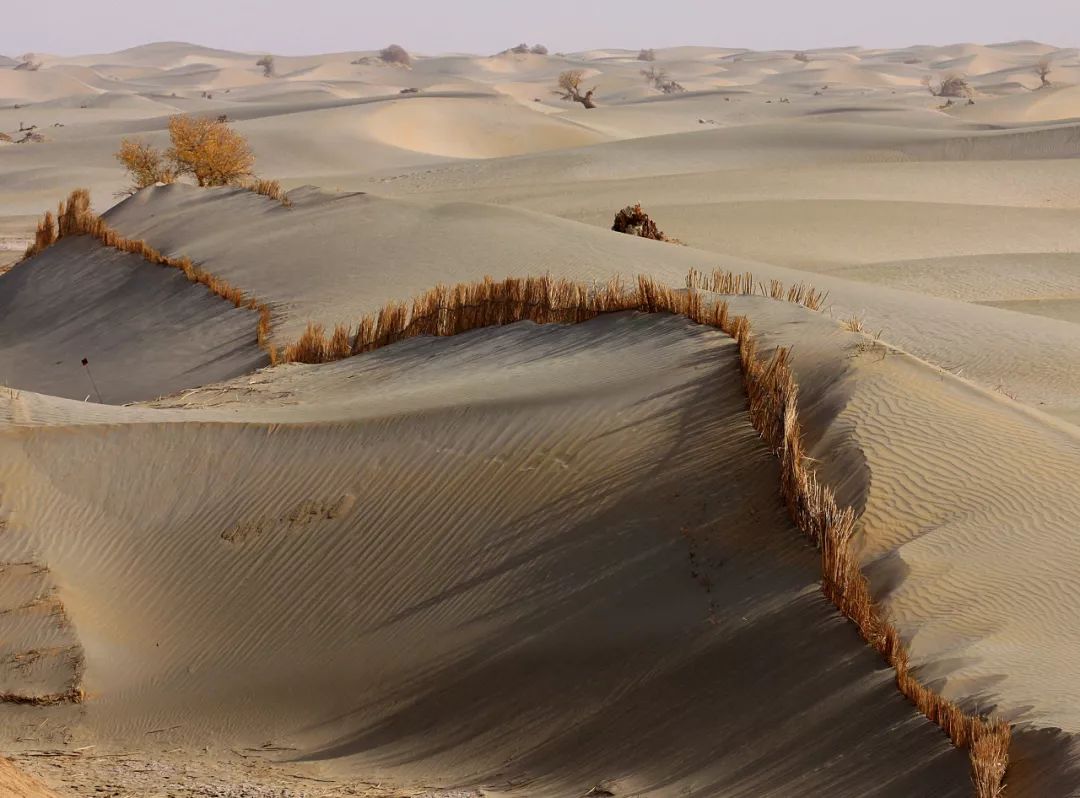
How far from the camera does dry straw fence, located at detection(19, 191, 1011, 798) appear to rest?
191 inches

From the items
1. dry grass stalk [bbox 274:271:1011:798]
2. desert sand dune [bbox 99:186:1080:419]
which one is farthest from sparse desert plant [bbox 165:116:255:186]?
dry grass stalk [bbox 274:271:1011:798]

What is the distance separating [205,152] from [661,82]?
65194 millimetres

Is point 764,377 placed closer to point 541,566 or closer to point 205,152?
point 541,566

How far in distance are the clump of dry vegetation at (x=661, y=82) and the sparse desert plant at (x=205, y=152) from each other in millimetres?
54518

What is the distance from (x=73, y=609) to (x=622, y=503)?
3.24 m

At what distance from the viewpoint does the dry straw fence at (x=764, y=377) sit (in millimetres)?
4855

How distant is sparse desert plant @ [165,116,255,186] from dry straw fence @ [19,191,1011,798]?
13.7m

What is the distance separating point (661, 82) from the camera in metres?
89.8

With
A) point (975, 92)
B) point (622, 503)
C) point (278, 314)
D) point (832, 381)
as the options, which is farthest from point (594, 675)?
point (975, 92)

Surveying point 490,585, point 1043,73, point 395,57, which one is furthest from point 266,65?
point 490,585

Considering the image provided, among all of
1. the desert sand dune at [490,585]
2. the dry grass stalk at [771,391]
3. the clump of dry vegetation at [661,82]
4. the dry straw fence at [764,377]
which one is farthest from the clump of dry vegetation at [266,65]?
the desert sand dune at [490,585]

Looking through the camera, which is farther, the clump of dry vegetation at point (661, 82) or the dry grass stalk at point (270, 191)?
the clump of dry vegetation at point (661, 82)

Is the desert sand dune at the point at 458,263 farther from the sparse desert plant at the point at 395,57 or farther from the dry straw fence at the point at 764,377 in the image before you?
the sparse desert plant at the point at 395,57

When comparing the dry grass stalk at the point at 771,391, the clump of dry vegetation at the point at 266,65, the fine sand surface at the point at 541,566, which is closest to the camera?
the dry grass stalk at the point at 771,391
